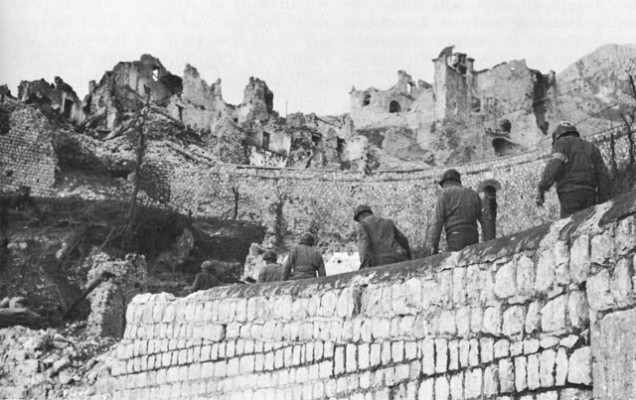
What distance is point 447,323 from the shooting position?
22.6 ft

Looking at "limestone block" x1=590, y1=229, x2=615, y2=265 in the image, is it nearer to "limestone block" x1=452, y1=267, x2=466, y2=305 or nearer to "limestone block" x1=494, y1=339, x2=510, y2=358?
"limestone block" x1=494, y1=339, x2=510, y2=358

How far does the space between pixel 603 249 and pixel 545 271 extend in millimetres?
580

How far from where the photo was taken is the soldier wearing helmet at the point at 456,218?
8555 millimetres

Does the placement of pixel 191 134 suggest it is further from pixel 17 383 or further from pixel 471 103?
pixel 17 383

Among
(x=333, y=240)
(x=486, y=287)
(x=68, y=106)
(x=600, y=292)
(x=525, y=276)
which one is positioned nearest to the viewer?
(x=600, y=292)

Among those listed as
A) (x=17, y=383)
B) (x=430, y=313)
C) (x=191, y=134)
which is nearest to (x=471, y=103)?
(x=191, y=134)

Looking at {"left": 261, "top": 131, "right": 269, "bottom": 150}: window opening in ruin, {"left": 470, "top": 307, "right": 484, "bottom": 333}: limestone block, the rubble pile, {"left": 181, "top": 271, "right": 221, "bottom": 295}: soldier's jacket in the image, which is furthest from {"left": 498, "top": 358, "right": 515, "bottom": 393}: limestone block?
{"left": 261, "top": 131, "right": 269, "bottom": 150}: window opening in ruin

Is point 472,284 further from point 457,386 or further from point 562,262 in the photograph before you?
point 562,262

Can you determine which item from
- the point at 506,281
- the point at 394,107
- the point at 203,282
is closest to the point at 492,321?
the point at 506,281

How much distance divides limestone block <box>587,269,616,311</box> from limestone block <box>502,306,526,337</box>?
0.68 meters

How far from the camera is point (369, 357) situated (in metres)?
7.75

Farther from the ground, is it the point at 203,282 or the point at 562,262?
the point at 203,282

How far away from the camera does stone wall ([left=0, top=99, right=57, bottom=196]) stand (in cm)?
3291

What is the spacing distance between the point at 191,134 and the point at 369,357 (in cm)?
3476
